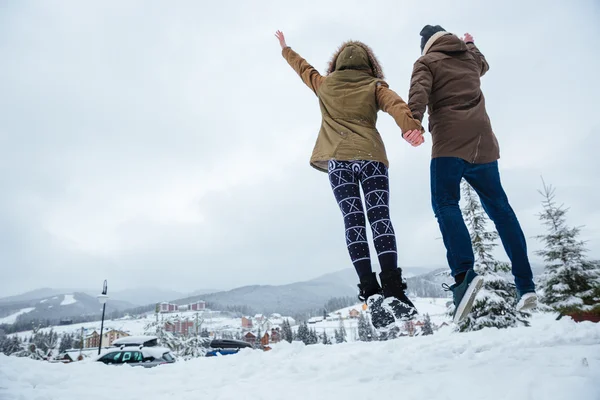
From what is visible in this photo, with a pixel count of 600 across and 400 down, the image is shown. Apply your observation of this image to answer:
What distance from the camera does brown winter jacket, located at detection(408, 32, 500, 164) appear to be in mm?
2715

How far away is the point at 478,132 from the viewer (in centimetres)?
278

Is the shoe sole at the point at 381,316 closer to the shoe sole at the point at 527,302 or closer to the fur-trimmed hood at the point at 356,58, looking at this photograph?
the shoe sole at the point at 527,302

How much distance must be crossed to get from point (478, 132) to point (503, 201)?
0.63m

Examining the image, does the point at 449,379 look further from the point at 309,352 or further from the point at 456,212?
the point at 309,352

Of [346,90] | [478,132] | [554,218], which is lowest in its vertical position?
[478,132]

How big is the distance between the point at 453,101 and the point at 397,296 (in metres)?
1.76

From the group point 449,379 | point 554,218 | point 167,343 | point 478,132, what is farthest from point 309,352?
point 167,343

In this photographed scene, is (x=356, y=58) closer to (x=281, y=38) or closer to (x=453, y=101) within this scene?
(x=453, y=101)

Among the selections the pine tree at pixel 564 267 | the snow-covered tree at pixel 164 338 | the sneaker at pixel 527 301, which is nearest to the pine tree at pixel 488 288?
the pine tree at pixel 564 267

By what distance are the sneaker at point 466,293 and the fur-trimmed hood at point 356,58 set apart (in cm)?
218

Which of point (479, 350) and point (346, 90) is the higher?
point (346, 90)

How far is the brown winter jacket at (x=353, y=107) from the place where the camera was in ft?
9.34

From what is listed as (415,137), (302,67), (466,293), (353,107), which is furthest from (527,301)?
(302,67)

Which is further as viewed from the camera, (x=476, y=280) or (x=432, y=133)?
(x=432, y=133)
